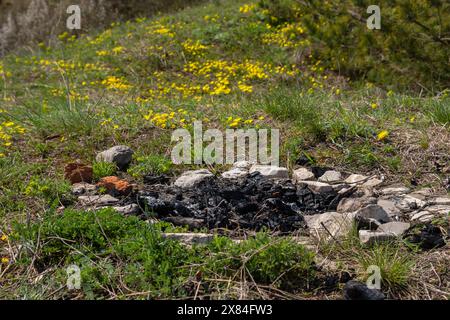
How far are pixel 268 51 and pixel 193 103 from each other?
3.30 metres

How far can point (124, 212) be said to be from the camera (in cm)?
358

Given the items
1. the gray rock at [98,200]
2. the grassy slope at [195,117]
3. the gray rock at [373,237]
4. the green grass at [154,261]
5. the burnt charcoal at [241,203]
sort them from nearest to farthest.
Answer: the green grass at [154,261], the gray rock at [373,237], the burnt charcoal at [241,203], the gray rock at [98,200], the grassy slope at [195,117]

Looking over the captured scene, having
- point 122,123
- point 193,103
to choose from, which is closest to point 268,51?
point 193,103

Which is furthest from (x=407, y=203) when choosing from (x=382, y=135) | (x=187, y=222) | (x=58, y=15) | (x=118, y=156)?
(x=58, y=15)

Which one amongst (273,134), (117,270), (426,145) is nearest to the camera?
(117,270)

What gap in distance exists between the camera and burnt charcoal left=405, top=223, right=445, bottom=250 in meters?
3.18

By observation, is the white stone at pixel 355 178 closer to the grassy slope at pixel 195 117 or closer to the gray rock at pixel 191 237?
the grassy slope at pixel 195 117

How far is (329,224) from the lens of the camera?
3395 mm

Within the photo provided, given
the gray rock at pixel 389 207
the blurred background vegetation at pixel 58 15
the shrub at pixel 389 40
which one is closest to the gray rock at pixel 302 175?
the gray rock at pixel 389 207

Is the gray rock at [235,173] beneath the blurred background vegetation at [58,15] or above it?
beneath

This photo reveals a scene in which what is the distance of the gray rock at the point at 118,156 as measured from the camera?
14.7 ft

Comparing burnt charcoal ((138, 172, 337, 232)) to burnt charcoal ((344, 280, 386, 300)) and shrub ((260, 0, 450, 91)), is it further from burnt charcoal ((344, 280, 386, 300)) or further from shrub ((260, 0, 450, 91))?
shrub ((260, 0, 450, 91))

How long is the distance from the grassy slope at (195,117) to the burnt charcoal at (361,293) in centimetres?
101

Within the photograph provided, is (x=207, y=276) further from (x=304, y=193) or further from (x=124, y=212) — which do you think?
(x=304, y=193)
